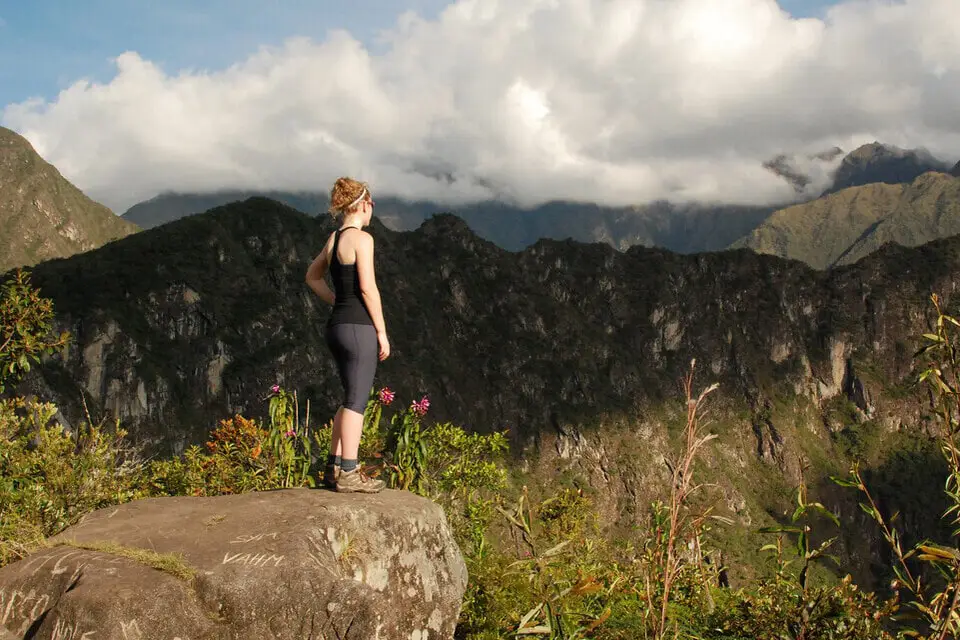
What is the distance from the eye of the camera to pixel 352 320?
23.4ft

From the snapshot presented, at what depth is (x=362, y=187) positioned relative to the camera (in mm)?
7410

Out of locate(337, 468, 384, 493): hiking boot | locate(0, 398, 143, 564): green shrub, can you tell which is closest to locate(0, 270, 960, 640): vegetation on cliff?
locate(0, 398, 143, 564): green shrub

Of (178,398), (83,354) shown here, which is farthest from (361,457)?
(178,398)

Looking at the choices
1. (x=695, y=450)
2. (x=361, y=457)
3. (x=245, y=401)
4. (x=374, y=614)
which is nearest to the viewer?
(x=695, y=450)

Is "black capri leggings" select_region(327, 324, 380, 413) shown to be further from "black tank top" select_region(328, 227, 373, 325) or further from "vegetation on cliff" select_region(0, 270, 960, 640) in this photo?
"vegetation on cliff" select_region(0, 270, 960, 640)

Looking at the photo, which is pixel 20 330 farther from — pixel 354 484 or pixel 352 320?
pixel 354 484

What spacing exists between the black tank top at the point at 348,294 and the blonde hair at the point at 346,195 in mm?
276

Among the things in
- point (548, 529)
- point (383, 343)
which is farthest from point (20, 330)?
point (548, 529)

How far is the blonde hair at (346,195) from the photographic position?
7238 millimetres

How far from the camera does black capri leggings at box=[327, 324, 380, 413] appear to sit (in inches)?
281

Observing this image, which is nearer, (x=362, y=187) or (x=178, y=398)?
(x=362, y=187)

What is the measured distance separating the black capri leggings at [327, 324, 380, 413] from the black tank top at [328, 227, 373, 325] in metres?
0.08

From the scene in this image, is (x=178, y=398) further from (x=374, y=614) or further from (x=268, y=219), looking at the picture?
(x=374, y=614)

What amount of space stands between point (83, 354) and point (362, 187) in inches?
6258
